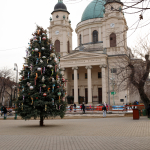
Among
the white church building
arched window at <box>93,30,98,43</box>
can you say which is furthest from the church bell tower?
arched window at <box>93,30,98,43</box>

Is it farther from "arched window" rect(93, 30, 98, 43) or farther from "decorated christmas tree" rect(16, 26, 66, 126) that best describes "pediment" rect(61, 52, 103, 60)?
"decorated christmas tree" rect(16, 26, 66, 126)

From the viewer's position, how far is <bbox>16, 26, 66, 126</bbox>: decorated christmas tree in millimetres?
15797

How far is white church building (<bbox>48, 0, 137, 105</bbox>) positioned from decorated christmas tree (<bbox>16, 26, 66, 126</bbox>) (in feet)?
95.4

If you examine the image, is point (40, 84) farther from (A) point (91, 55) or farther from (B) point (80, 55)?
(B) point (80, 55)

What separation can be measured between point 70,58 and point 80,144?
4303cm

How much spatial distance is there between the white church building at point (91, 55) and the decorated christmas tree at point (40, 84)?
29085mm

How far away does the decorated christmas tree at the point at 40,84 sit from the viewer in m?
15.8

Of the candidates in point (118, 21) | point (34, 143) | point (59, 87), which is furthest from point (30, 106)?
point (118, 21)

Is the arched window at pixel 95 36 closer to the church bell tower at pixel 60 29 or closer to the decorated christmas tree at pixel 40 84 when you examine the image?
the church bell tower at pixel 60 29

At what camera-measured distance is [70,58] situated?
2025 inches

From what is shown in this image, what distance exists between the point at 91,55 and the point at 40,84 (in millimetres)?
34343

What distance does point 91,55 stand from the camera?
49.4 m

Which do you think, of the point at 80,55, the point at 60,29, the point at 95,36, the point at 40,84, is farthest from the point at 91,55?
the point at 40,84

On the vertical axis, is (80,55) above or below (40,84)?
above
